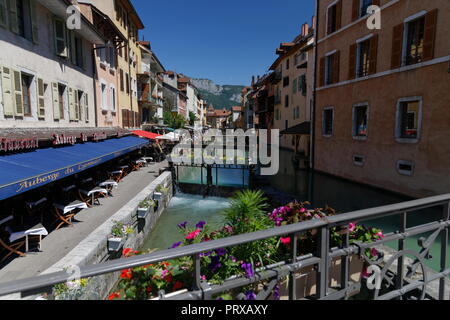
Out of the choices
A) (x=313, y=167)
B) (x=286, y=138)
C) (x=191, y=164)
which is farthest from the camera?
(x=286, y=138)

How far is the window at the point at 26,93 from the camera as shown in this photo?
934 cm

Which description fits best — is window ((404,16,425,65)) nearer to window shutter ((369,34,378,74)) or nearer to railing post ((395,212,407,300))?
window shutter ((369,34,378,74))

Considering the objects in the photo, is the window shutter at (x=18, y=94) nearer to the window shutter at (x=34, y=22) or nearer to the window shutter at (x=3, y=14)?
the window shutter at (x=3, y=14)

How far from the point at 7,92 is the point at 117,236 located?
18.5 feet

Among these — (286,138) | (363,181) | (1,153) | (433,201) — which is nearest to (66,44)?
(1,153)

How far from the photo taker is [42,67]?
33.5 ft

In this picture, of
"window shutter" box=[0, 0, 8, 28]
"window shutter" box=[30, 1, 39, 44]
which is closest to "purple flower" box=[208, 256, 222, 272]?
"window shutter" box=[0, 0, 8, 28]

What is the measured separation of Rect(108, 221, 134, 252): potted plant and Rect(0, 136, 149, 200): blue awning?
6.65ft

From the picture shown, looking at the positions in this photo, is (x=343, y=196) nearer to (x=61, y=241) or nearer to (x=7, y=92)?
(x=61, y=241)

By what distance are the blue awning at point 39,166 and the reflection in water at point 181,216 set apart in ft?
12.2

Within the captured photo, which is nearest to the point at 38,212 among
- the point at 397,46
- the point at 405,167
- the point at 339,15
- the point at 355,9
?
the point at 405,167

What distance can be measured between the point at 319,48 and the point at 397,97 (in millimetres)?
7994

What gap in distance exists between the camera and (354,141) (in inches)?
601

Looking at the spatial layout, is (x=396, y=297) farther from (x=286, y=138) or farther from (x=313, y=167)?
(x=286, y=138)
